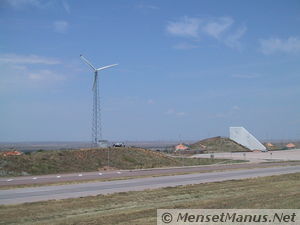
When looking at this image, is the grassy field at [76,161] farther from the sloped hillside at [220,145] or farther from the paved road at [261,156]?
the sloped hillside at [220,145]

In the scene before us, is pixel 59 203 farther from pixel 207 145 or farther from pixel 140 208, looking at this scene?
pixel 207 145

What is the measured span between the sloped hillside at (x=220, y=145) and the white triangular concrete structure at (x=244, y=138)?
3.88 ft

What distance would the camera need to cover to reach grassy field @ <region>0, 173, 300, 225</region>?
12172 mm

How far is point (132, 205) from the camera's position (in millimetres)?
14820

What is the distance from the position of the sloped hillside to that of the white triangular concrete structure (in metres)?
1.18

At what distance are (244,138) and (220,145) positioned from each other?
536 centimetres

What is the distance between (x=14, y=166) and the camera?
1380 inches

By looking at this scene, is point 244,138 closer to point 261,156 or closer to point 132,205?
point 261,156

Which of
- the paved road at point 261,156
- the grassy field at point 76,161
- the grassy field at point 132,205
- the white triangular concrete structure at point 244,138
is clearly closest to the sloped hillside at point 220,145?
the white triangular concrete structure at point 244,138

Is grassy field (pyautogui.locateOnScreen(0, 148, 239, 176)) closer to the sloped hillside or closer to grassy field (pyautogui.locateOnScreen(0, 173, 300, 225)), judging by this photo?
grassy field (pyautogui.locateOnScreen(0, 173, 300, 225))

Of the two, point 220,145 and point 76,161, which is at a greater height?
point 220,145

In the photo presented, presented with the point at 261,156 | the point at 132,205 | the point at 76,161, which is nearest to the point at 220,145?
the point at 261,156

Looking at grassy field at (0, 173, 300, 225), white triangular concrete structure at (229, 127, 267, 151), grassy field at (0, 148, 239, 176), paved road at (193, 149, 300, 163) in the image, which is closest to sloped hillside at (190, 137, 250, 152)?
white triangular concrete structure at (229, 127, 267, 151)

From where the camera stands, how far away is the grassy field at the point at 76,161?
115 feet
